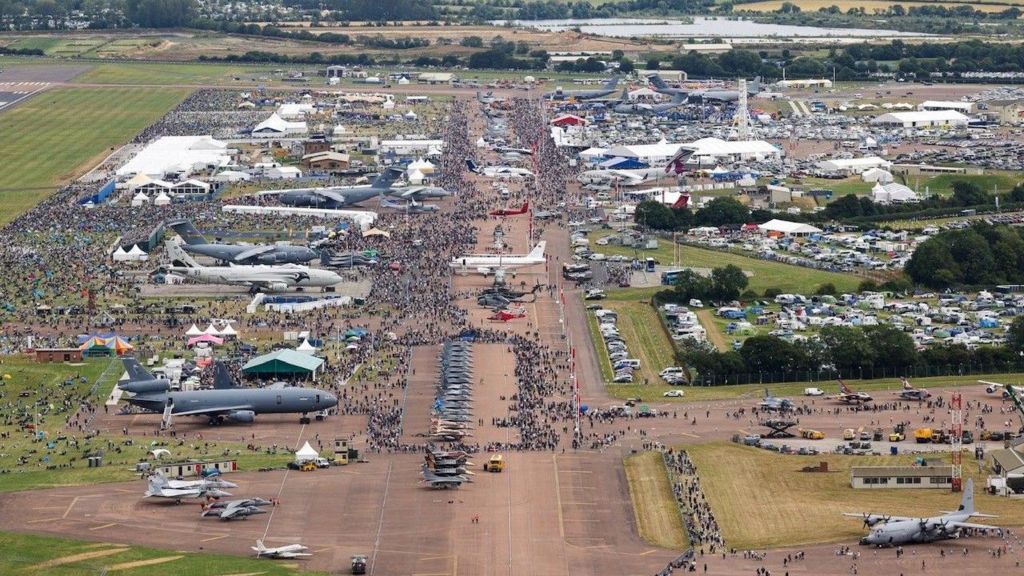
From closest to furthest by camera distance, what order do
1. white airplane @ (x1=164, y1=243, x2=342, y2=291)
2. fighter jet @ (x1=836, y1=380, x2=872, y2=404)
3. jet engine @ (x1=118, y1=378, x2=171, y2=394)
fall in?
jet engine @ (x1=118, y1=378, x2=171, y2=394) < fighter jet @ (x1=836, y1=380, x2=872, y2=404) < white airplane @ (x1=164, y1=243, x2=342, y2=291)

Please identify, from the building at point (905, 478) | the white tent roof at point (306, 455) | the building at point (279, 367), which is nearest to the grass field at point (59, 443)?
the white tent roof at point (306, 455)

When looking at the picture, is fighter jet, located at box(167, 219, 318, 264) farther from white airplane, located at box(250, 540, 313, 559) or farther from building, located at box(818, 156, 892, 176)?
building, located at box(818, 156, 892, 176)

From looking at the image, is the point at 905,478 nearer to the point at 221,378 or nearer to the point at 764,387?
the point at 764,387

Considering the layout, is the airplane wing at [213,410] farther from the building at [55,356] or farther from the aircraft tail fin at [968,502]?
the aircraft tail fin at [968,502]

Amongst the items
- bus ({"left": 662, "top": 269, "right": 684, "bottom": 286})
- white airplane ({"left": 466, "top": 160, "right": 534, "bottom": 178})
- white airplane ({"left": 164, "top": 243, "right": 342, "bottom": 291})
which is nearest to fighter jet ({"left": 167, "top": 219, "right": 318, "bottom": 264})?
white airplane ({"left": 164, "top": 243, "right": 342, "bottom": 291})

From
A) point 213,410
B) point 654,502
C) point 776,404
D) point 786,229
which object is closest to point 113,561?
point 213,410

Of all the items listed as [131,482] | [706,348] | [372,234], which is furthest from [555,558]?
[372,234]
